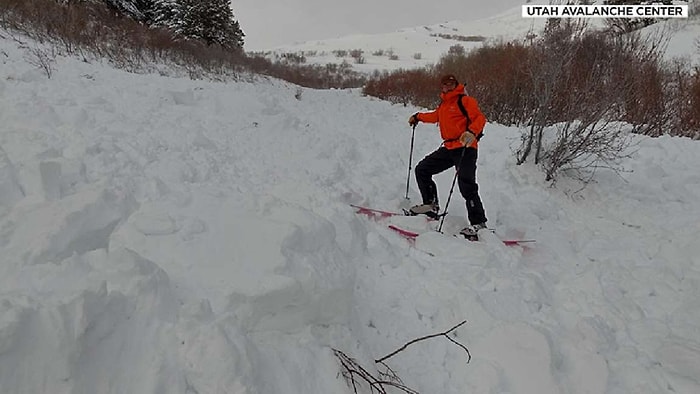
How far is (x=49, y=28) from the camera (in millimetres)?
7168

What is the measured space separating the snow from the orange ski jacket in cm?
87

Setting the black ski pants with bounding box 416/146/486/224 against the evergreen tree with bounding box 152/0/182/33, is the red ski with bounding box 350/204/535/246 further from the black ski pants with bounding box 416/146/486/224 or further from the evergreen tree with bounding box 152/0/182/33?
the evergreen tree with bounding box 152/0/182/33

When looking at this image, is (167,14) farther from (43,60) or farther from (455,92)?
(455,92)

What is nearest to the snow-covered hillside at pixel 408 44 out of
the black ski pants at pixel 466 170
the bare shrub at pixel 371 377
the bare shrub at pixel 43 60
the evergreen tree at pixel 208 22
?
the evergreen tree at pixel 208 22

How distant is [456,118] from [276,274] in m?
2.45

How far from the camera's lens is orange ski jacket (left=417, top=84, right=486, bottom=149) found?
3.63m

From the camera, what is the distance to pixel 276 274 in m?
2.11

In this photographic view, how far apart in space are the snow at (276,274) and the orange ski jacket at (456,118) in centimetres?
87

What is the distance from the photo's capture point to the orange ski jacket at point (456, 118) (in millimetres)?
3631

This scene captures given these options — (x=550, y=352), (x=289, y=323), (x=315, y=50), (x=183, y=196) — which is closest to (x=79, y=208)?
(x=183, y=196)

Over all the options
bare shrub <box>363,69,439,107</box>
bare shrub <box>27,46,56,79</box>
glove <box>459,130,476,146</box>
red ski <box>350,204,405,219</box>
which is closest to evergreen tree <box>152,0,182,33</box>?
bare shrub <box>363,69,439,107</box>

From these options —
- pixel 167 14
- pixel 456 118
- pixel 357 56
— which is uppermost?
pixel 167 14

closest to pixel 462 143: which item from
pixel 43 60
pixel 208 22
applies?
pixel 43 60

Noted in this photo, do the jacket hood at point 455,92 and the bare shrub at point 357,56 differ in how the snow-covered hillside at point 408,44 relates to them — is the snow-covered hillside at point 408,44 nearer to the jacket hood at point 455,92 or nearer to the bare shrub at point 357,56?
the bare shrub at point 357,56
